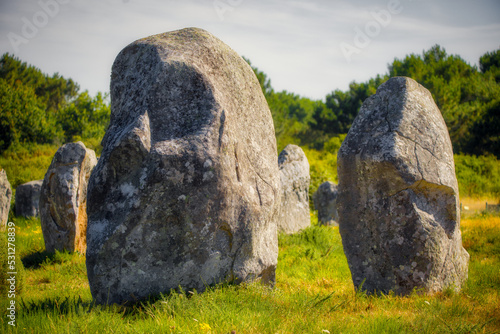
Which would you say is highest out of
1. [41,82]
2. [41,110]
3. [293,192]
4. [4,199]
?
[41,82]

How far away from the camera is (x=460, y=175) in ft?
66.9

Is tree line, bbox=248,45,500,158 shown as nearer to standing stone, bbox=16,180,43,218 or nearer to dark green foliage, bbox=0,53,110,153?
dark green foliage, bbox=0,53,110,153

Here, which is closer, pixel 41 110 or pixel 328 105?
pixel 41 110

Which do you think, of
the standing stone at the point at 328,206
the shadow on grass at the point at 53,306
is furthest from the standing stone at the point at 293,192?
the shadow on grass at the point at 53,306

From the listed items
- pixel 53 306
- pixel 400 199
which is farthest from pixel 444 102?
pixel 53 306

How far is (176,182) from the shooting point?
3.89 meters

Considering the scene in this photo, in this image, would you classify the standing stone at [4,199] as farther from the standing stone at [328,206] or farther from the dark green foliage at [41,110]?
the dark green foliage at [41,110]

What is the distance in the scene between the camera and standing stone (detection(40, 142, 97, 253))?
7.37m

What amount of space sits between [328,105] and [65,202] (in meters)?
31.1

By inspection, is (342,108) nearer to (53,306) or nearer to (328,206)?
(328,206)

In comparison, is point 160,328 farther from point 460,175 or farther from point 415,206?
point 460,175

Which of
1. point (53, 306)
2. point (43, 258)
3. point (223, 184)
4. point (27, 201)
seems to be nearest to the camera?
point (53, 306)

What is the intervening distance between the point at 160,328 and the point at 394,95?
12.4 ft

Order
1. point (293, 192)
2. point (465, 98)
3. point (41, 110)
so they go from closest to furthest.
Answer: point (293, 192) < point (41, 110) < point (465, 98)
